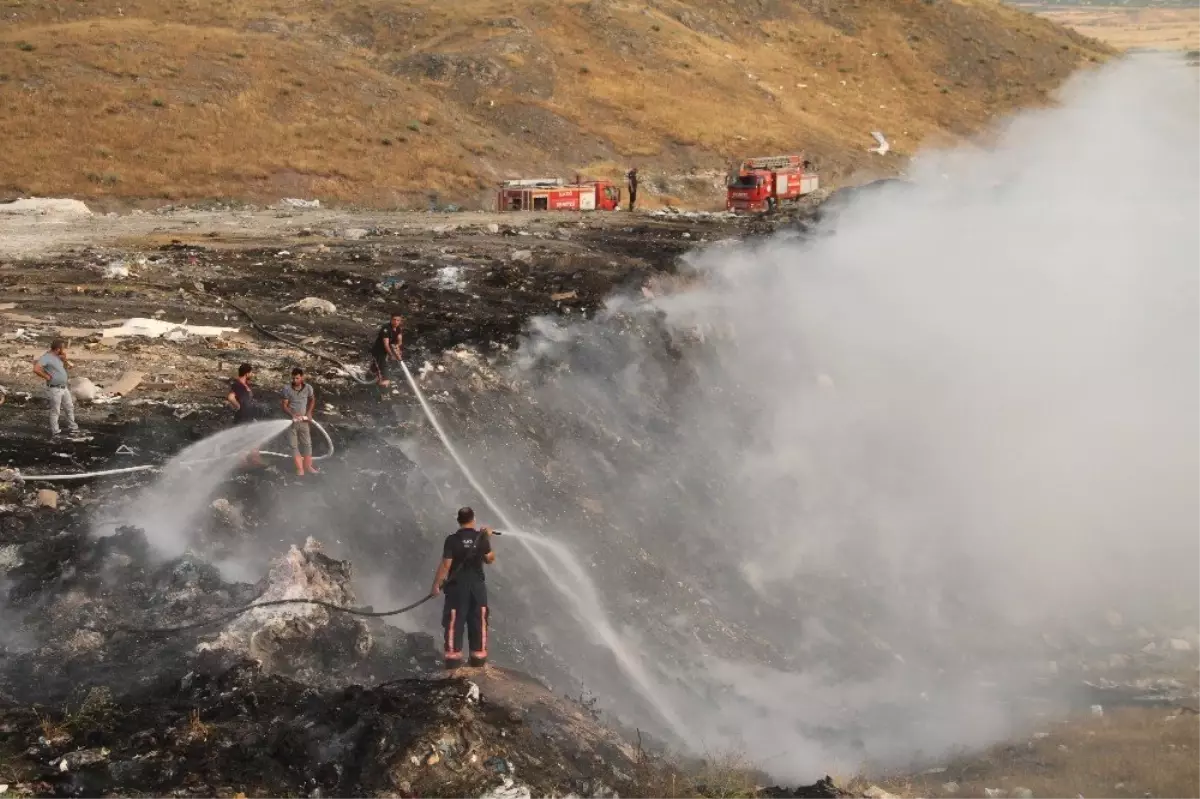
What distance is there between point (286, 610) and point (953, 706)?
6.93m

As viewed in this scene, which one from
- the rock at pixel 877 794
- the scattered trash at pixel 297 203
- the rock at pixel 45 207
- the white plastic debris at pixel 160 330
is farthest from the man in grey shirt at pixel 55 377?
the scattered trash at pixel 297 203

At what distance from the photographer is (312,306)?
14.2 meters

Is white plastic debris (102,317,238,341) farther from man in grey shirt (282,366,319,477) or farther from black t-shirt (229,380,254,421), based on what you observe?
man in grey shirt (282,366,319,477)

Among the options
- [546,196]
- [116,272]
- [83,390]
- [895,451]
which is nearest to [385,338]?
[83,390]

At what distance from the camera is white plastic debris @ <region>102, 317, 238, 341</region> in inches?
484

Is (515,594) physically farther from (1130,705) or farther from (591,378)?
(1130,705)

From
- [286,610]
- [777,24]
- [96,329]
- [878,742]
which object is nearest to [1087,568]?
[878,742]

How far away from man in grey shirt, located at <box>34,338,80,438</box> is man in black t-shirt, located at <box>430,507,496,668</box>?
4584 mm

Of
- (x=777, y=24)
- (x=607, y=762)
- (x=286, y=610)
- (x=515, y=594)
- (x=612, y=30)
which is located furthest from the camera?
(x=777, y=24)

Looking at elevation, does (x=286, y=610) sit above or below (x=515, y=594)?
above

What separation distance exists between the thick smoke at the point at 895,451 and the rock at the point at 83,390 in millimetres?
4385

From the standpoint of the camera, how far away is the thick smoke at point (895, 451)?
1046cm

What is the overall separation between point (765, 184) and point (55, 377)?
2292 centimetres

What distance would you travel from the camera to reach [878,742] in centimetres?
946
